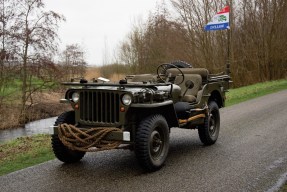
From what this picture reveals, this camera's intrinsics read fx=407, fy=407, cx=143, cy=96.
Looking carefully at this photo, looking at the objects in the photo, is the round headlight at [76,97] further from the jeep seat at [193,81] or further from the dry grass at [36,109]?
the dry grass at [36,109]

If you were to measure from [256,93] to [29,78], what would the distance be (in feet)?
37.0

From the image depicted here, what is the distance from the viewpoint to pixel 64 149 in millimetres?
6324

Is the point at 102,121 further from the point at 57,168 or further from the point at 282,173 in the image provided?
the point at 282,173

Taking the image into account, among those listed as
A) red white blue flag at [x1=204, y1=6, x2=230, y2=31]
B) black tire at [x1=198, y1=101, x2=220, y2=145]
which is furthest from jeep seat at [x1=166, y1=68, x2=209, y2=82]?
red white blue flag at [x1=204, y1=6, x2=230, y2=31]

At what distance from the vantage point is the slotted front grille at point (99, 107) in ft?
19.2

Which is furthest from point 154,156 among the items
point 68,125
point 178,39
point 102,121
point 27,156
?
point 178,39

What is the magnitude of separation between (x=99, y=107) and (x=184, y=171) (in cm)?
156

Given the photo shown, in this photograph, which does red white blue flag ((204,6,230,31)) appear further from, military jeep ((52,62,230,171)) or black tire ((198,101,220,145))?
military jeep ((52,62,230,171))

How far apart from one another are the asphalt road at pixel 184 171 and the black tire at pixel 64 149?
14 centimetres

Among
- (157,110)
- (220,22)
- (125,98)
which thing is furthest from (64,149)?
(220,22)

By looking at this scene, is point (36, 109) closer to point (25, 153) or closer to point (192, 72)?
point (25, 153)

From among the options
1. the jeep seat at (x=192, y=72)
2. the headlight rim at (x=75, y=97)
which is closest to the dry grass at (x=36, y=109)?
the jeep seat at (x=192, y=72)

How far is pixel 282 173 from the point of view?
573cm

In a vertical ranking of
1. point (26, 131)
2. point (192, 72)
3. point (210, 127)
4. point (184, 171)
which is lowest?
→ point (26, 131)
